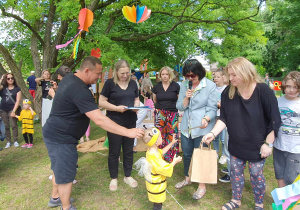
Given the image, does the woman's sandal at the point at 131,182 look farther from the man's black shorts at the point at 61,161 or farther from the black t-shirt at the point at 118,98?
the man's black shorts at the point at 61,161

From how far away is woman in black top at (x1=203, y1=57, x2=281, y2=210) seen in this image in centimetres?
219

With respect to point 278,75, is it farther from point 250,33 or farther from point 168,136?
point 168,136

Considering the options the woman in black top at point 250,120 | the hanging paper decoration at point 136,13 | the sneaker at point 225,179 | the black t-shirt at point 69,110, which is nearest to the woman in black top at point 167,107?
the sneaker at point 225,179

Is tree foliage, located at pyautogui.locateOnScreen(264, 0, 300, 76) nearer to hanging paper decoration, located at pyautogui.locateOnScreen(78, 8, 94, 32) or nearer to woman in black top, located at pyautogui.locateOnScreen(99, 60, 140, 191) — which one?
hanging paper decoration, located at pyautogui.locateOnScreen(78, 8, 94, 32)

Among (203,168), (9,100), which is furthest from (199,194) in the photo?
(9,100)

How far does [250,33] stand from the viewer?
6.54 metres

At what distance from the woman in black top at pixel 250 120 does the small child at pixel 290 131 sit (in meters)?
0.27

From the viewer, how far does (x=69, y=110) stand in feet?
7.31

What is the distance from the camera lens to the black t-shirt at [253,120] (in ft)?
7.13

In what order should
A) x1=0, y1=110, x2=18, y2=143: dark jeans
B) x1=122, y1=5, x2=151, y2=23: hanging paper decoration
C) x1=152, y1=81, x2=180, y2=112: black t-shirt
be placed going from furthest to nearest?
x1=0, y1=110, x2=18, y2=143: dark jeans, x1=122, y1=5, x2=151, y2=23: hanging paper decoration, x1=152, y1=81, x2=180, y2=112: black t-shirt

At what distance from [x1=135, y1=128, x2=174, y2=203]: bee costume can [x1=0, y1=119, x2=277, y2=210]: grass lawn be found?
1.76 feet

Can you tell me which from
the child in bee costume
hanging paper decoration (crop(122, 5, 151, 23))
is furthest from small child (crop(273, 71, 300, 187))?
hanging paper decoration (crop(122, 5, 151, 23))

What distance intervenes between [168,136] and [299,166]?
1987mm

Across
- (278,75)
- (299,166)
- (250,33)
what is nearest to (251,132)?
(299,166)
